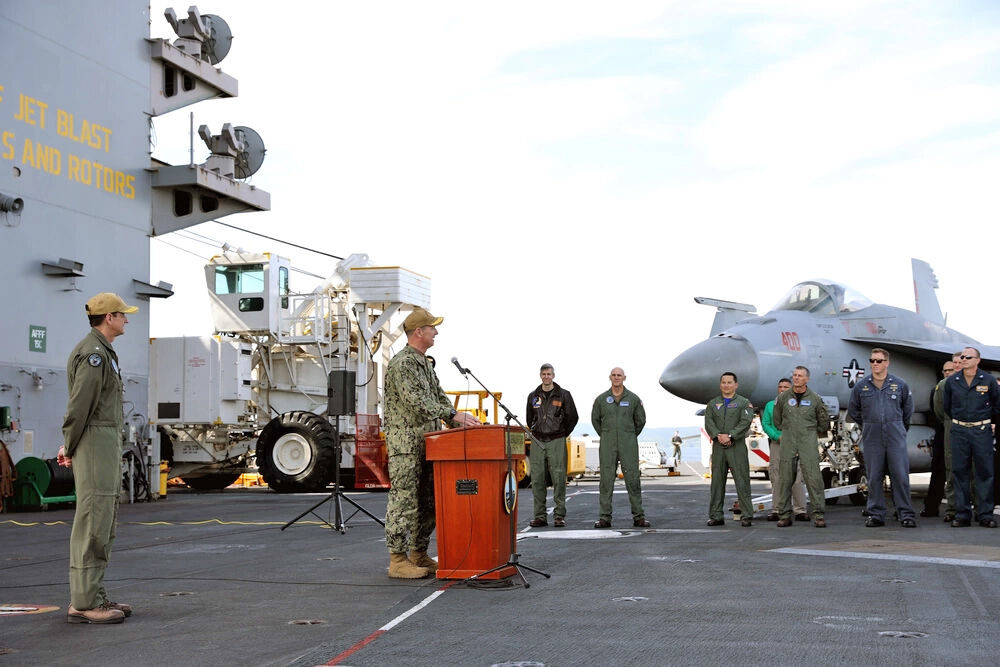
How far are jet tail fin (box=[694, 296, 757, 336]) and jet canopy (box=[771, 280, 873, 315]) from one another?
5.51 ft

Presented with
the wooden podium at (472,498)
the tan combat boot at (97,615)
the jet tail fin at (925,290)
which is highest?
the jet tail fin at (925,290)

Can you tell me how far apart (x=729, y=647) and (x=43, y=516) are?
41.9 ft

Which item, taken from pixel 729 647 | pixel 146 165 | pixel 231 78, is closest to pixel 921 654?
pixel 729 647

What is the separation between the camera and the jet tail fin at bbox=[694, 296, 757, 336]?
57.0ft

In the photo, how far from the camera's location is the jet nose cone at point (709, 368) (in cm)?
1361

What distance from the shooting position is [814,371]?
1482cm

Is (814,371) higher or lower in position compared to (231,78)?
lower

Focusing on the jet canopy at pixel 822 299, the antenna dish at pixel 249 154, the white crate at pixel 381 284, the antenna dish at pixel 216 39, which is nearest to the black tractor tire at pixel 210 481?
the white crate at pixel 381 284

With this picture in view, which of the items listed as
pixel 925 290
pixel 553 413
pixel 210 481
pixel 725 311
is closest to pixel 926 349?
pixel 725 311

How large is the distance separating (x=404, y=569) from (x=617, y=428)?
16.6 feet

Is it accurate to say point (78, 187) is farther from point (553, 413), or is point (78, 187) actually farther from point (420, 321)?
point (420, 321)

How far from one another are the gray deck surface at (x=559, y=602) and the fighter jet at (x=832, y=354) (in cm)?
327

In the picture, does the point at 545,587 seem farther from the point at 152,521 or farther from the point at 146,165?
the point at 146,165

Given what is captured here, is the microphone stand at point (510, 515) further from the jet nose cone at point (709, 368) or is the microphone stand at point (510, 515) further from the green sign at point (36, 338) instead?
the green sign at point (36, 338)
